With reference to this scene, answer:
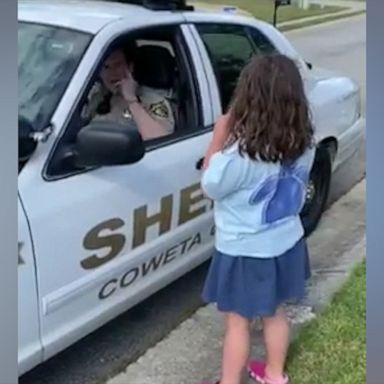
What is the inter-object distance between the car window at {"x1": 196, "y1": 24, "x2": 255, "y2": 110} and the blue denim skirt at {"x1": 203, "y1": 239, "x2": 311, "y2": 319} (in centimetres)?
123

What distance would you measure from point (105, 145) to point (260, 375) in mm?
1100

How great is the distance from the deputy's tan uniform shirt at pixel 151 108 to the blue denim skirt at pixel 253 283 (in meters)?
0.94

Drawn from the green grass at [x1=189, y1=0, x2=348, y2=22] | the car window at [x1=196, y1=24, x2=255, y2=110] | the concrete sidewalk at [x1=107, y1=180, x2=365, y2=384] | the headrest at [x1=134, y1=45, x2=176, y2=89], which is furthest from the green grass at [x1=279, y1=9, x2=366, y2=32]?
the headrest at [x1=134, y1=45, x2=176, y2=89]

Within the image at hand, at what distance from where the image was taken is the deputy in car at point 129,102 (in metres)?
3.87

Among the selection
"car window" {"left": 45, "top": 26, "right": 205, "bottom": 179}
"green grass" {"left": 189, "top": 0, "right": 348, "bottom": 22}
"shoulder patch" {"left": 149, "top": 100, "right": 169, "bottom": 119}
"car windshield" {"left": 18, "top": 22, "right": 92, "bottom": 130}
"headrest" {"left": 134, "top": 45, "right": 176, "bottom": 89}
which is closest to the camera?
"car windshield" {"left": 18, "top": 22, "right": 92, "bottom": 130}

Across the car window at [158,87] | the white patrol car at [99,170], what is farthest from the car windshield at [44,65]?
the car window at [158,87]

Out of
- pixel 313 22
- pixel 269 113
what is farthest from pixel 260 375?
pixel 313 22

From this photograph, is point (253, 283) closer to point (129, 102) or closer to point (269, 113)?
point (269, 113)

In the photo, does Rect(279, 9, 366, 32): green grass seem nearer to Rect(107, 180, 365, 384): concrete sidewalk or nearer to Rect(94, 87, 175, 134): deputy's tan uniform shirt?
Rect(107, 180, 365, 384): concrete sidewalk

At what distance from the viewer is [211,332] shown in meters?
4.05

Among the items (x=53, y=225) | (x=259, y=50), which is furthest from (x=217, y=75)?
(x=53, y=225)

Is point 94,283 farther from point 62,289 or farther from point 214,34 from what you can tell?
point 214,34

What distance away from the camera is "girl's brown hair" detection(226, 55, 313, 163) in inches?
121

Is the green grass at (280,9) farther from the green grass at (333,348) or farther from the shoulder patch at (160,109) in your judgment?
the green grass at (333,348)
